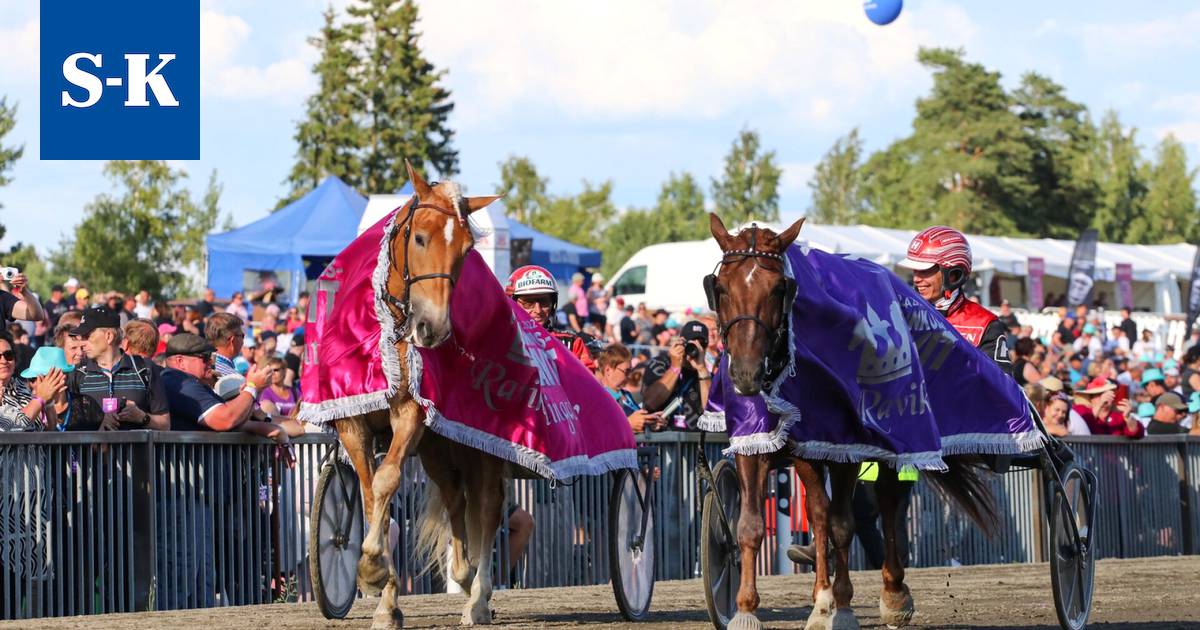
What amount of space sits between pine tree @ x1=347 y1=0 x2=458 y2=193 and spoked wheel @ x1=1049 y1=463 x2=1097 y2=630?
56664 millimetres

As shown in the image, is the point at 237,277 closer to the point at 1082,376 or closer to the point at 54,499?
the point at 1082,376

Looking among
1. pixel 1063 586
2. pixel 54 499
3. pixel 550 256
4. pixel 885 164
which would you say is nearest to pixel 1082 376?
pixel 550 256

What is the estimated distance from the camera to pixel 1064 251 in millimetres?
55031

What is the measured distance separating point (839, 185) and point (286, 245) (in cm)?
8031

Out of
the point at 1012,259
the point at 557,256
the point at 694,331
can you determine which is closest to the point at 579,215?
the point at 1012,259

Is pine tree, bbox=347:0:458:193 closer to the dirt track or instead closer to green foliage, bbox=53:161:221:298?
green foliage, bbox=53:161:221:298

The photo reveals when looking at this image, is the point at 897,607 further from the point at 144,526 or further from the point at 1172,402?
the point at 1172,402

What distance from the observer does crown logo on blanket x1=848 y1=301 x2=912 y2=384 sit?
8.62 meters

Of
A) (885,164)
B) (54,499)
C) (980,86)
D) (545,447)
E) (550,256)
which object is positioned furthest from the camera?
(885,164)

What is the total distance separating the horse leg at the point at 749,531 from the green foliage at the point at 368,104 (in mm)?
57294

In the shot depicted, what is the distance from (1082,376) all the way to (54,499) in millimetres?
20814

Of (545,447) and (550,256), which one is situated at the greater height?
(550,256)

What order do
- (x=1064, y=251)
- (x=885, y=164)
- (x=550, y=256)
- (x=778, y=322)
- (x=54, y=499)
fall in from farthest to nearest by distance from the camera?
(x=885, y=164), (x=1064, y=251), (x=550, y=256), (x=54, y=499), (x=778, y=322)

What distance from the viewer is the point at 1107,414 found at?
19.1 m
